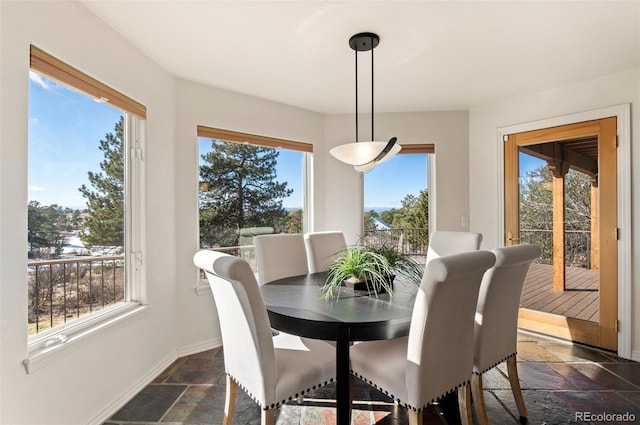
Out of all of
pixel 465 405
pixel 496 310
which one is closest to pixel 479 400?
pixel 465 405

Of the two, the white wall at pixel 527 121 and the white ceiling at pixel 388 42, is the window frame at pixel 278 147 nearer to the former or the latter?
the white ceiling at pixel 388 42

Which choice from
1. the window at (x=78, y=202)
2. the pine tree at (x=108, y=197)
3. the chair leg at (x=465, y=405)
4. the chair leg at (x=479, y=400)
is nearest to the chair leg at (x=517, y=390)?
the chair leg at (x=479, y=400)

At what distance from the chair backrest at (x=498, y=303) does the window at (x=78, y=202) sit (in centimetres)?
226

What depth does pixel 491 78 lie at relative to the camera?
2863 millimetres

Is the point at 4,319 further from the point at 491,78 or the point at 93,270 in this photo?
the point at 491,78

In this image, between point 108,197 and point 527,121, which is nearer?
point 108,197

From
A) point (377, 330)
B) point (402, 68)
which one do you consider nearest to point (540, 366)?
point (377, 330)

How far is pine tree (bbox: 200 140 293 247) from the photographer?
3125 millimetres

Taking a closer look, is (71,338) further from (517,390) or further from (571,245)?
(571,245)

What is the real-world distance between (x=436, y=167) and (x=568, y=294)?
72.1 inches

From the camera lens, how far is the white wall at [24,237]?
56.6 inches

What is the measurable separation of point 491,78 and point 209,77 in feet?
8.25

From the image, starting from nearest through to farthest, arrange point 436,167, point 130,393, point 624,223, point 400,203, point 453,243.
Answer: point 130,393 → point 453,243 → point 624,223 → point 436,167 → point 400,203

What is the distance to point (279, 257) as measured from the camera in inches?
102
